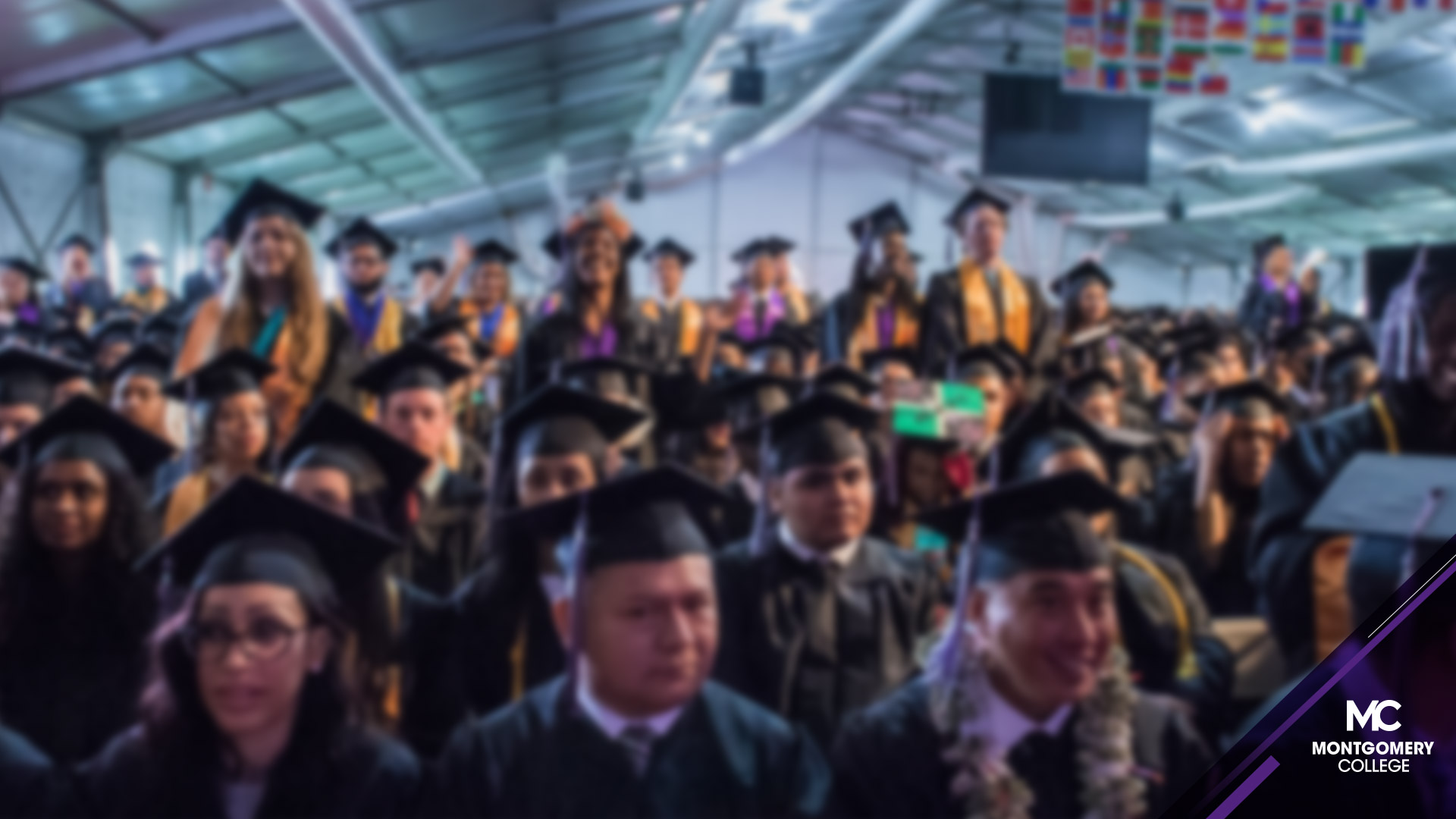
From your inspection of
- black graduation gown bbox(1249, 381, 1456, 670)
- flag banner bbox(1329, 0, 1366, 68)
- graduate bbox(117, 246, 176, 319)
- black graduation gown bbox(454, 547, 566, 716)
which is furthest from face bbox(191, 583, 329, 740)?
graduate bbox(117, 246, 176, 319)

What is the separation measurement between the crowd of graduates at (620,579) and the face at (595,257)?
3 centimetres

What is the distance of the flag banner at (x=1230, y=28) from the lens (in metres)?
4.03

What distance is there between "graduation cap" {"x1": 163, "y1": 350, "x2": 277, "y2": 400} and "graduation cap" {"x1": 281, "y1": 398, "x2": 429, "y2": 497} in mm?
544

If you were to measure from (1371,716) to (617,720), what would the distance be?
1284 mm

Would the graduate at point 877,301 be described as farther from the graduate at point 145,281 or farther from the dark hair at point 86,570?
the graduate at point 145,281

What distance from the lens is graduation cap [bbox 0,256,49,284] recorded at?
6.05m

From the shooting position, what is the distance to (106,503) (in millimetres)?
2467

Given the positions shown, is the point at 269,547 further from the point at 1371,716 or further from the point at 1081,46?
the point at 1081,46

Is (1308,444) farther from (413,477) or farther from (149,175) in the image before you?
(149,175)

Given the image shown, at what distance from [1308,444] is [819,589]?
1.11m

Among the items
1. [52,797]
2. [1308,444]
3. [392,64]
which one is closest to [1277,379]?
[1308,444]

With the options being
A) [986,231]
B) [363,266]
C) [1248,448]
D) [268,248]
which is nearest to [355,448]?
[268,248]

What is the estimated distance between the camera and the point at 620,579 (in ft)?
6.34

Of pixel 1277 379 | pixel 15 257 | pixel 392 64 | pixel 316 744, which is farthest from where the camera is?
pixel 392 64
